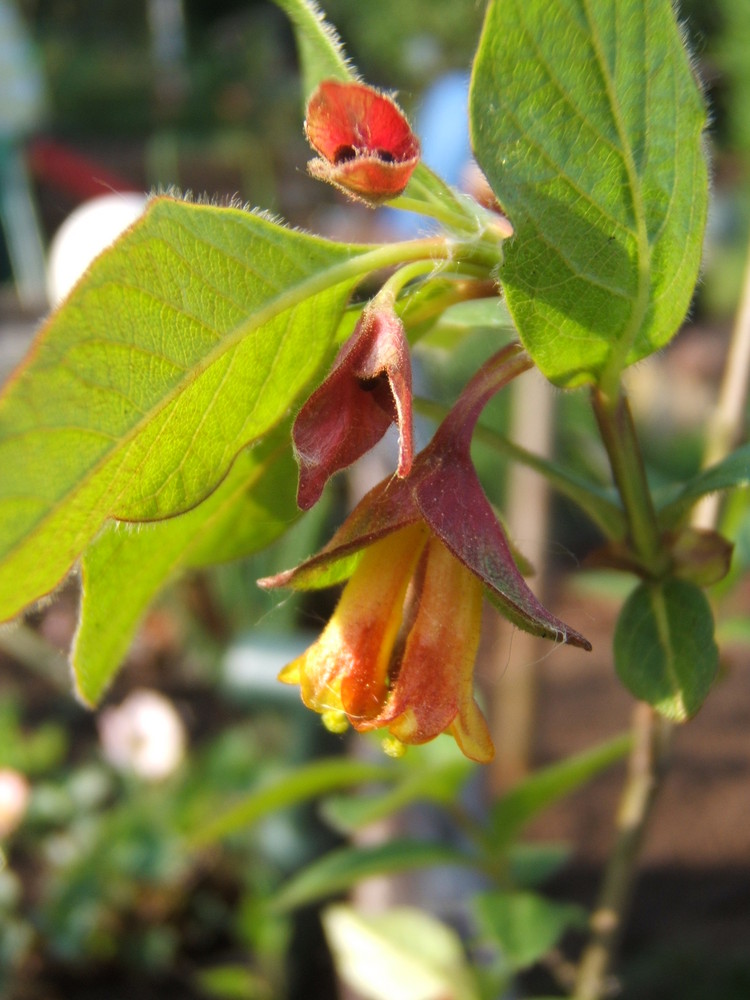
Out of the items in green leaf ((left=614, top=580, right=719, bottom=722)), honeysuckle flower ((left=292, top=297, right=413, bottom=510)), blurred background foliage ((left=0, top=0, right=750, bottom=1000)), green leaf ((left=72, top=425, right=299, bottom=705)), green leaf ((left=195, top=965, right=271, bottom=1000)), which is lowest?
green leaf ((left=195, top=965, right=271, bottom=1000))

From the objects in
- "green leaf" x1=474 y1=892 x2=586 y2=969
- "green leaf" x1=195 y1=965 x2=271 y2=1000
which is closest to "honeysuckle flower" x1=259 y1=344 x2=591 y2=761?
"green leaf" x1=474 y1=892 x2=586 y2=969

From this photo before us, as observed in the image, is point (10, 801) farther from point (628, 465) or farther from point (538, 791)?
point (628, 465)

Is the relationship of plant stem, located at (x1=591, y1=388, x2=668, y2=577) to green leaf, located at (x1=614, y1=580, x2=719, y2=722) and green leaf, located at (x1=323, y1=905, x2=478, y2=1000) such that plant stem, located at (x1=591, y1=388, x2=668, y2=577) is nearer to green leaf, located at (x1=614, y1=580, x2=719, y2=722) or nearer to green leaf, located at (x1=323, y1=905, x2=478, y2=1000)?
green leaf, located at (x1=614, y1=580, x2=719, y2=722)

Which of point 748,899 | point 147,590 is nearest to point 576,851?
point 748,899

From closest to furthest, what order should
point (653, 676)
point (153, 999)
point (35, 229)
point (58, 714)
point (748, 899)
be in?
point (653, 676) < point (748, 899) < point (153, 999) < point (58, 714) < point (35, 229)

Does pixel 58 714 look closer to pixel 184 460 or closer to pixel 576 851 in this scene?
pixel 576 851

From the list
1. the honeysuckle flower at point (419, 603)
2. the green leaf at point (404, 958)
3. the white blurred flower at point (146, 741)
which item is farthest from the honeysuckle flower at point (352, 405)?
the white blurred flower at point (146, 741)

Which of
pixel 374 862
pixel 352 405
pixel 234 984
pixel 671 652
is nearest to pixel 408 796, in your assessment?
pixel 374 862
